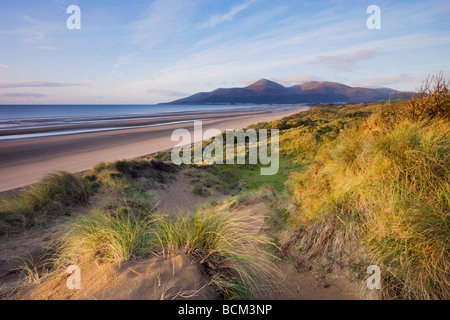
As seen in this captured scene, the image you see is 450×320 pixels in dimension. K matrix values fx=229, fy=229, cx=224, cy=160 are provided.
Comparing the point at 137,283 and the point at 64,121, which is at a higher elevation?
the point at 64,121

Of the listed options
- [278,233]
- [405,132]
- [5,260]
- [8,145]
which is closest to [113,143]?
[8,145]

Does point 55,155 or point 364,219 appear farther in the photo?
point 55,155

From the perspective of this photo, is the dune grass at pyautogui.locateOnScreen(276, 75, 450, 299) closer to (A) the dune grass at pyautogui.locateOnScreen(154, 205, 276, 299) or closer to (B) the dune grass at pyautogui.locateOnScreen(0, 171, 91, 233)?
(A) the dune grass at pyautogui.locateOnScreen(154, 205, 276, 299)

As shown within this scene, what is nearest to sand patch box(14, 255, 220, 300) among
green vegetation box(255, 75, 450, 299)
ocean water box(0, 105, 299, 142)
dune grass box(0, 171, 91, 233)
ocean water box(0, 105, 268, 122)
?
green vegetation box(255, 75, 450, 299)

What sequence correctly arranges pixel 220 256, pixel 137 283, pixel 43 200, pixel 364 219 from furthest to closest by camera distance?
pixel 43 200 < pixel 364 219 < pixel 220 256 < pixel 137 283

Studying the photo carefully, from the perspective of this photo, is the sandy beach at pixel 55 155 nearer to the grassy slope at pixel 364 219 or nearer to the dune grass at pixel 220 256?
the grassy slope at pixel 364 219

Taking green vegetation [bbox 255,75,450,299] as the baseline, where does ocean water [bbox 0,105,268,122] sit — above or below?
above

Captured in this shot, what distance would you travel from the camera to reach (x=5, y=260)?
389cm

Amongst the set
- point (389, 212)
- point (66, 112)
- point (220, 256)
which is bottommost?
point (220, 256)

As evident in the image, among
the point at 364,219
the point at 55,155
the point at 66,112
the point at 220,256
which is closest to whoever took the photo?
the point at 220,256

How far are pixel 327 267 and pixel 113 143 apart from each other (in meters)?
21.6

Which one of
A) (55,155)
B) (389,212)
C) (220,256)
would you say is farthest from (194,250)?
(55,155)

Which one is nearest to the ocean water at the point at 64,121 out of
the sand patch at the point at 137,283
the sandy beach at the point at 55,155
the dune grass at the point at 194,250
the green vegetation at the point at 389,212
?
the sandy beach at the point at 55,155

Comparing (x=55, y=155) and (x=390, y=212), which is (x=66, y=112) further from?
(x=390, y=212)
